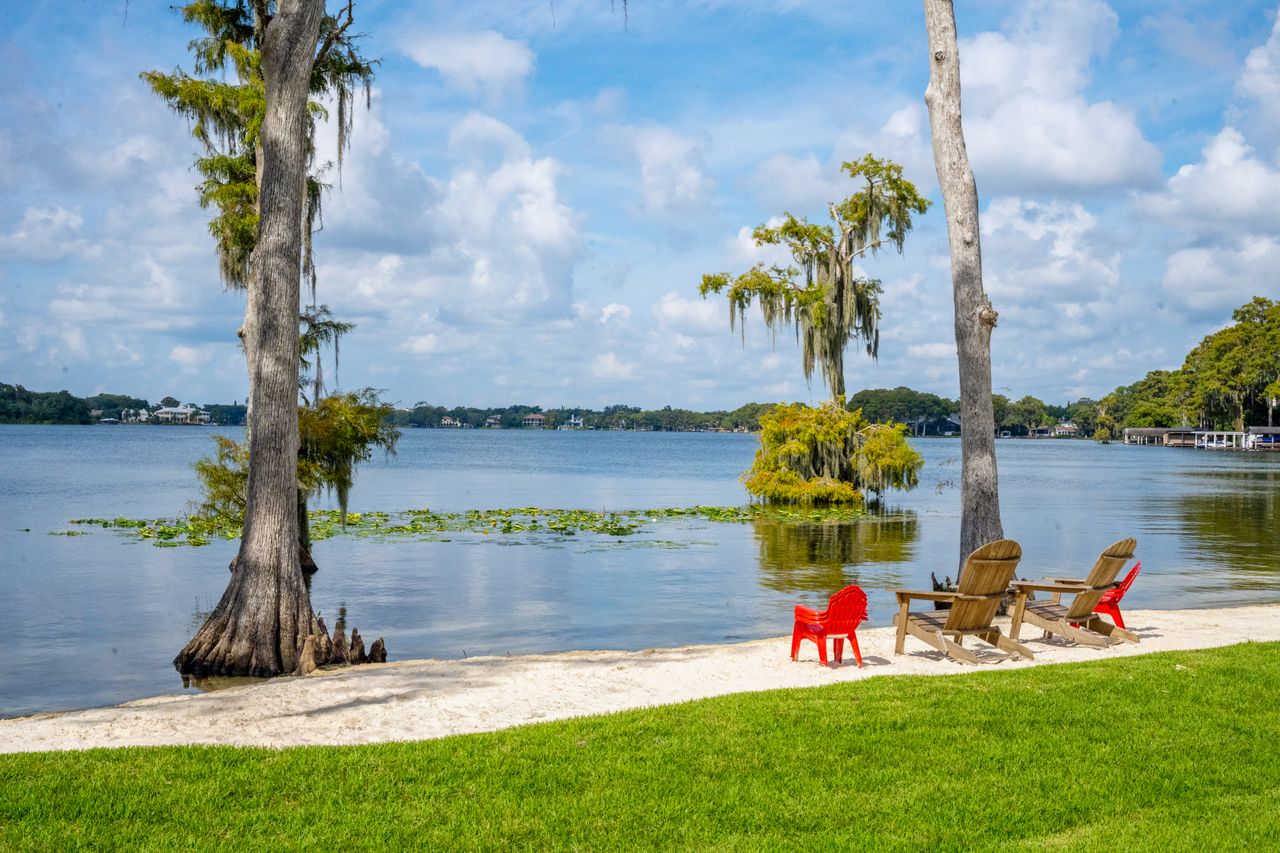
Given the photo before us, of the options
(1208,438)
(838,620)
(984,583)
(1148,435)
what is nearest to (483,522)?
(838,620)

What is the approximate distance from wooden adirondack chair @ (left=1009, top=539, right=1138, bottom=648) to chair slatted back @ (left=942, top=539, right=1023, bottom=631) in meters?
0.57

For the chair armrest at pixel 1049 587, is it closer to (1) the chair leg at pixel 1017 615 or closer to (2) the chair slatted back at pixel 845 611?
(1) the chair leg at pixel 1017 615

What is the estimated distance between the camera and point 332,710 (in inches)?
310

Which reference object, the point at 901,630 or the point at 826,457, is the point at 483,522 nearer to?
the point at 826,457

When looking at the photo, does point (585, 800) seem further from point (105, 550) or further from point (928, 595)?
point (105, 550)

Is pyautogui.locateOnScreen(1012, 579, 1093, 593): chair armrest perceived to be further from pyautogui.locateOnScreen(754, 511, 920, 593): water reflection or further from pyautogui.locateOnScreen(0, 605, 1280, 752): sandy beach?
pyautogui.locateOnScreen(754, 511, 920, 593): water reflection

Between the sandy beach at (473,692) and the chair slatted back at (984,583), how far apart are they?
1.42ft

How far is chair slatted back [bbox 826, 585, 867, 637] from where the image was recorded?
9.48m

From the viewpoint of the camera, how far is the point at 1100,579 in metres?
10.2

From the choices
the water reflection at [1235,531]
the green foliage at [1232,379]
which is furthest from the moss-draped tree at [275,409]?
the green foliage at [1232,379]

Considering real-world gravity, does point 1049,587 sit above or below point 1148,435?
below

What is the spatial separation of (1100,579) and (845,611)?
2.60 m

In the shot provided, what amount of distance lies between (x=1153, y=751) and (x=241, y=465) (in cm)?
1455

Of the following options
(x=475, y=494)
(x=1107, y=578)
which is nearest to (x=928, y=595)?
(x=1107, y=578)
